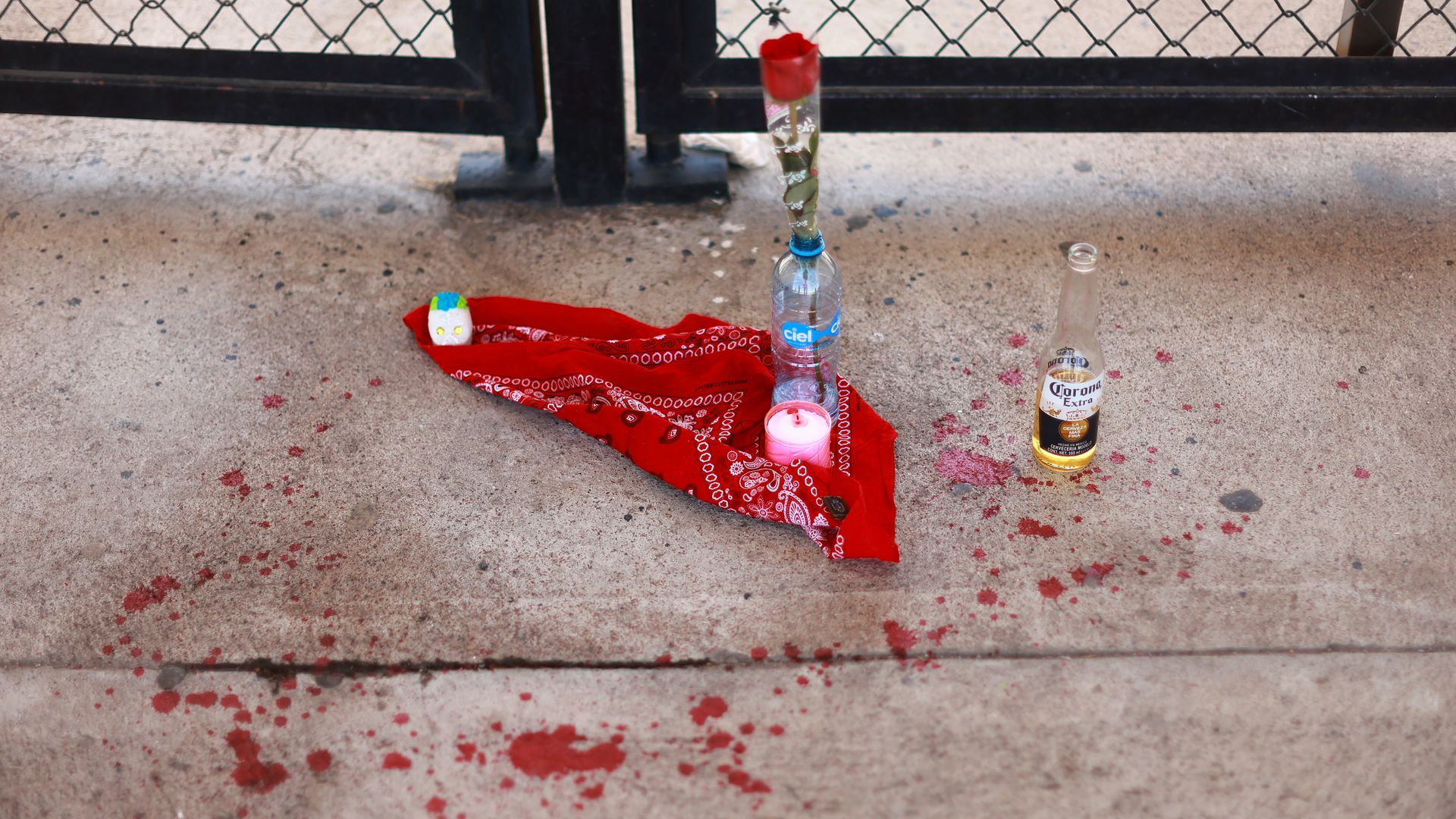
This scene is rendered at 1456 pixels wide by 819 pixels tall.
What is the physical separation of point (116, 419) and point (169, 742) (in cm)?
79

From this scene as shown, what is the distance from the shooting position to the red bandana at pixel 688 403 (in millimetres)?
2119

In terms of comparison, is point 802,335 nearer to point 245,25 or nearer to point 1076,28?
point 1076,28

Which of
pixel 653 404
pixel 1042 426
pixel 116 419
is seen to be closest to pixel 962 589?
pixel 1042 426

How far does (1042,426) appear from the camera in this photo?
219cm

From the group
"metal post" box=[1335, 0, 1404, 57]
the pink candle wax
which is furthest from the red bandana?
"metal post" box=[1335, 0, 1404, 57]

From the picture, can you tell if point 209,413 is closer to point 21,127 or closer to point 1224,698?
point 21,127

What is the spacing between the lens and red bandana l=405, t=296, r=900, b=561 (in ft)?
6.95

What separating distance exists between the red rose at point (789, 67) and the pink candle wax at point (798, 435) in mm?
541

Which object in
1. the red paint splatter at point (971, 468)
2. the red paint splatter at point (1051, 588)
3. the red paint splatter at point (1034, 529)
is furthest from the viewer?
the red paint splatter at point (971, 468)

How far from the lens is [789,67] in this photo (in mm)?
1914

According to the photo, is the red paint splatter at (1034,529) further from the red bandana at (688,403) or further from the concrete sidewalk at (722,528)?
the red bandana at (688,403)

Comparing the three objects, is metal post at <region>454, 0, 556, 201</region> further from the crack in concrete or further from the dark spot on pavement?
the dark spot on pavement

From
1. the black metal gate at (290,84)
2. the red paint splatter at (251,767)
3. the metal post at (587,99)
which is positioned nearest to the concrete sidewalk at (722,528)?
the red paint splatter at (251,767)

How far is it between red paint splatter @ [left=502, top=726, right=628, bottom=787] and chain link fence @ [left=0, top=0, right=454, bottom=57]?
2203 millimetres
